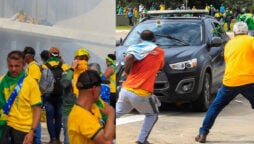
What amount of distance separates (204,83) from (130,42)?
145cm

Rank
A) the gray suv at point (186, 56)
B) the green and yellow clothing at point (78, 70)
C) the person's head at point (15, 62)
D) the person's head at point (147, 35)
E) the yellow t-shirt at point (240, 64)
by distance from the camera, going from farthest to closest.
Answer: the gray suv at point (186, 56) → the yellow t-shirt at point (240, 64) → the person's head at point (147, 35) → the person's head at point (15, 62) → the green and yellow clothing at point (78, 70)

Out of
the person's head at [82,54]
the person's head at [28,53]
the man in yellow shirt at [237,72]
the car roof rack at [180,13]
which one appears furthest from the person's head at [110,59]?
the car roof rack at [180,13]

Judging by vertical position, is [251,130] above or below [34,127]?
below

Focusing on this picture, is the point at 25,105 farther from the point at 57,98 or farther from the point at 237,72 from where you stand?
the point at 237,72

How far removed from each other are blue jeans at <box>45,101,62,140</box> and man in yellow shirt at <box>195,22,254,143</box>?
11.3 ft

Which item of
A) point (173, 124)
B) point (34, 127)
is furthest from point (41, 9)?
point (173, 124)

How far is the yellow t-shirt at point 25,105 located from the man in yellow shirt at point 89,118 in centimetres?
70

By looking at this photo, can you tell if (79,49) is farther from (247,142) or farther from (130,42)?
(130,42)

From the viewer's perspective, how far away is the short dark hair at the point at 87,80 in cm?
302

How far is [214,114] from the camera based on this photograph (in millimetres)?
6727

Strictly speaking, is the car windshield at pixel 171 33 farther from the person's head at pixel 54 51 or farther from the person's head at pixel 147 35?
the person's head at pixel 54 51

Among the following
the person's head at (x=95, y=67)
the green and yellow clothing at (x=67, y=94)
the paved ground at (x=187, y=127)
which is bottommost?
the paved ground at (x=187, y=127)

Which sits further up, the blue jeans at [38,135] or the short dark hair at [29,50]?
the short dark hair at [29,50]

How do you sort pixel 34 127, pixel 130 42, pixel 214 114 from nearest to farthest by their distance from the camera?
pixel 34 127
pixel 214 114
pixel 130 42
